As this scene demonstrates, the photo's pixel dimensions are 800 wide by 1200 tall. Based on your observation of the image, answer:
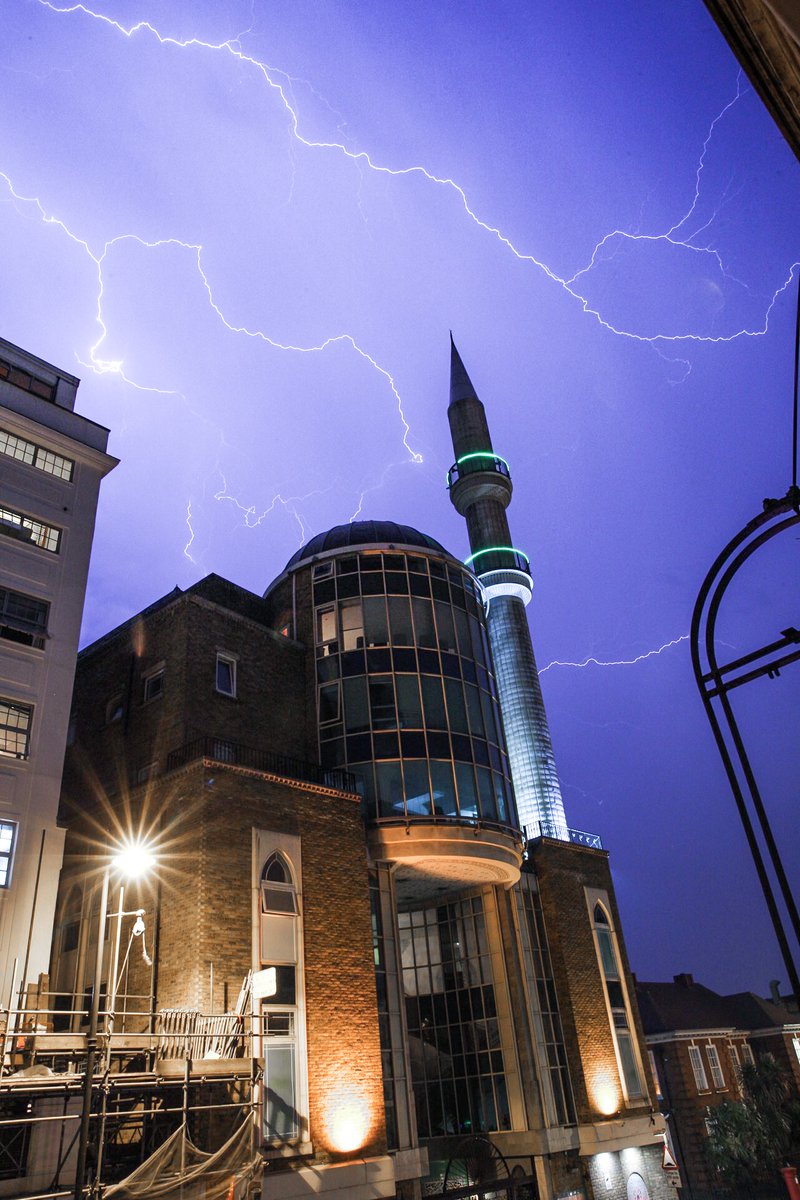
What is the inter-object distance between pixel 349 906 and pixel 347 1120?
533 centimetres

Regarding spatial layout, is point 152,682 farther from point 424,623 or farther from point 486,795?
point 486,795

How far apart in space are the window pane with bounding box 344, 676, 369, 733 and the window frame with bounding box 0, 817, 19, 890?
11.4m

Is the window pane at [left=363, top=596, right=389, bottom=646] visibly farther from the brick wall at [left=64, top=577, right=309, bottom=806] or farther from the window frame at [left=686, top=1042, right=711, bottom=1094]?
the window frame at [left=686, top=1042, right=711, bottom=1094]

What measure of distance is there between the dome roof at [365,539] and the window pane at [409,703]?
5869 millimetres

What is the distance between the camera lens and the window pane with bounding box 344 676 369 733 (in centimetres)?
2931

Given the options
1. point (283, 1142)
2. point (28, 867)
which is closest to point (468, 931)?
point (283, 1142)

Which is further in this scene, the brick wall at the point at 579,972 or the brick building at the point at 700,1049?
the brick building at the point at 700,1049

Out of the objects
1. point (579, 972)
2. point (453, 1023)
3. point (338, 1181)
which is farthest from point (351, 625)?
point (338, 1181)

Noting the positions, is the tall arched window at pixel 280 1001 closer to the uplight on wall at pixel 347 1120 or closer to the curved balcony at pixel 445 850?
the uplight on wall at pixel 347 1120

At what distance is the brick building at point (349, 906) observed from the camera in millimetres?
21094

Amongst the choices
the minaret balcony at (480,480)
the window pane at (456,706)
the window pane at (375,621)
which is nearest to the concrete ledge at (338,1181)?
the window pane at (456,706)

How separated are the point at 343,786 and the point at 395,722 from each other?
9.32ft

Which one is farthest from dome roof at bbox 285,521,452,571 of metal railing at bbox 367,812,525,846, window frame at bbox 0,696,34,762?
window frame at bbox 0,696,34,762

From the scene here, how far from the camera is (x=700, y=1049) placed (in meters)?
51.1
